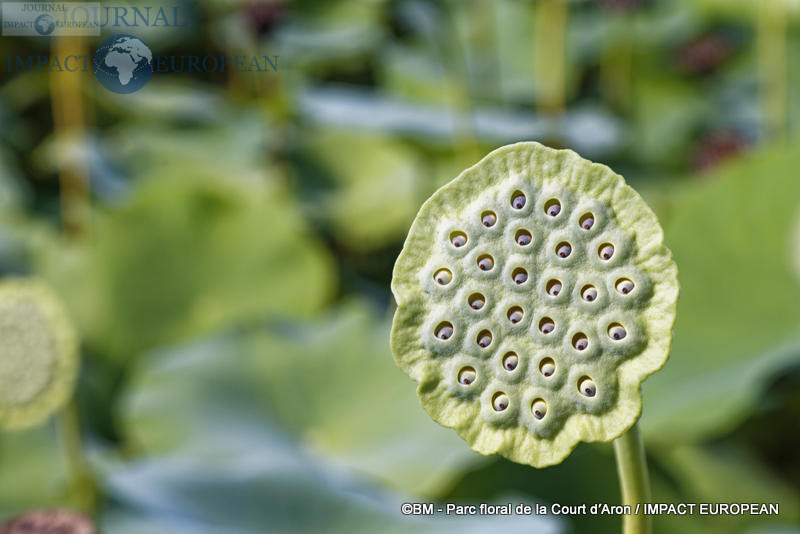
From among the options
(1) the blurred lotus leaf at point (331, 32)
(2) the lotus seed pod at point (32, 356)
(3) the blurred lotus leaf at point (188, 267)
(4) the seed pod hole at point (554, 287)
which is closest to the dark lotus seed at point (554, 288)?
(4) the seed pod hole at point (554, 287)

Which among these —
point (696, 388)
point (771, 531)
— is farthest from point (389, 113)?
point (771, 531)

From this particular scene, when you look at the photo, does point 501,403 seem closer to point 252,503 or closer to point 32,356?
point 32,356

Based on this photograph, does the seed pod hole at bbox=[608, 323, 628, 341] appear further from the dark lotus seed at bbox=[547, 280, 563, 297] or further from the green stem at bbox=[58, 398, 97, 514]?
the green stem at bbox=[58, 398, 97, 514]

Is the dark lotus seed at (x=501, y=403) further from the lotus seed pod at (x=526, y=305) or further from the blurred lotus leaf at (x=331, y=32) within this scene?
the blurred lotus leaf at (x=331, y=32)

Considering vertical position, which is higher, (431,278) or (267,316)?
(267,316)

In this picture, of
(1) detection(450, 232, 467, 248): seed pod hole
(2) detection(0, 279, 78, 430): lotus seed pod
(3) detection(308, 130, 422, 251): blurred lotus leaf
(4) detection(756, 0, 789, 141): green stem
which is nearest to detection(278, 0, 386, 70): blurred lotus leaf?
(3) detection(308, 130, 422, 251): blurred lotus leaf

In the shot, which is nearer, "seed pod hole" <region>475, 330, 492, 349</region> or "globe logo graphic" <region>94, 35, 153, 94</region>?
"seed pod hole" <region>475, 330, 492, 349</region>

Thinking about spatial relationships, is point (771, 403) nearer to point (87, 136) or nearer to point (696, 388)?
point (696, 388)
